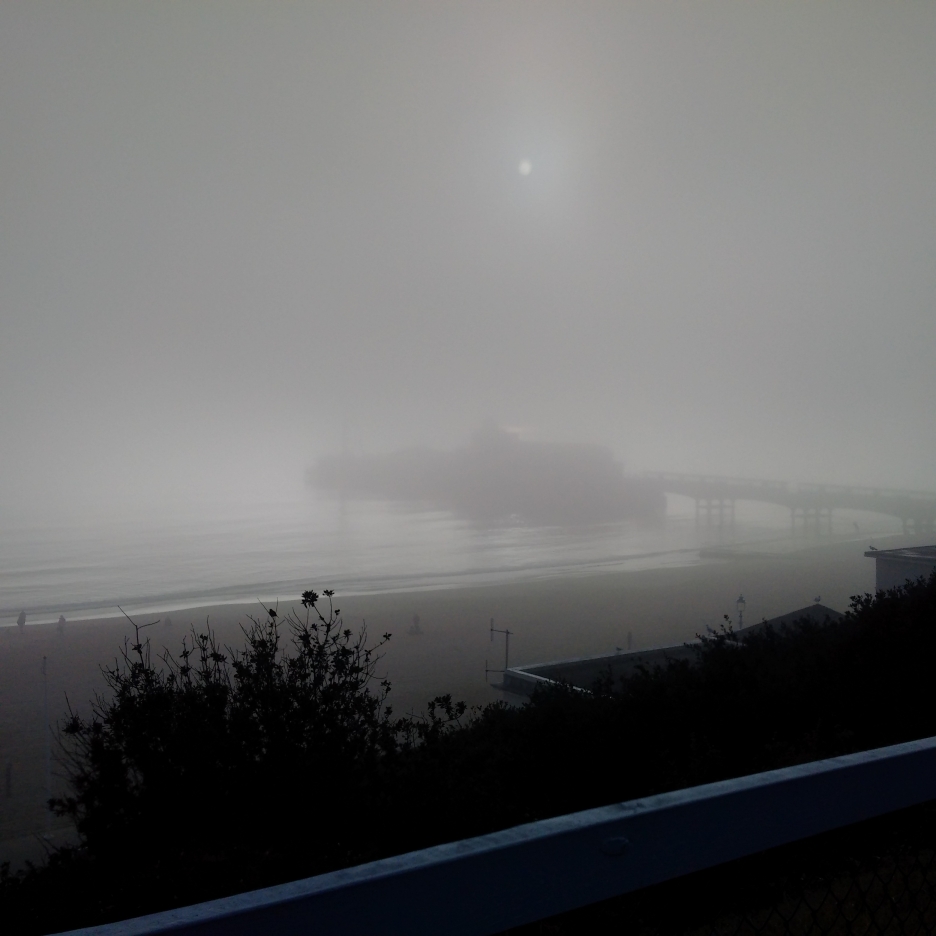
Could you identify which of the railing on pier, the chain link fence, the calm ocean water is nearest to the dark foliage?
the chain link fence

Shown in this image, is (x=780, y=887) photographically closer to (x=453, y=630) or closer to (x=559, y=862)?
(x=559, y=862)

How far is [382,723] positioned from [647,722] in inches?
107

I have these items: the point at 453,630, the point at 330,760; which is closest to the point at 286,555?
the point at 453,630

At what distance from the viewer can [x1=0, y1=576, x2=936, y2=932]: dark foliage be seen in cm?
412

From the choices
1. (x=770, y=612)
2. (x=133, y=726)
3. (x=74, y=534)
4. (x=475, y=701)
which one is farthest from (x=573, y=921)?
(x=74, y=534)

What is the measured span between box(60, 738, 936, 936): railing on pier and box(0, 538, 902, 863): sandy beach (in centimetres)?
1234

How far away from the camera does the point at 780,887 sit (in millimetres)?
3072

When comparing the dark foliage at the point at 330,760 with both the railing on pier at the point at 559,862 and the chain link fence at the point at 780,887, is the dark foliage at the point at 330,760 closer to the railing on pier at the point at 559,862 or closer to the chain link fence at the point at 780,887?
the chain link fence at the point at 780,887

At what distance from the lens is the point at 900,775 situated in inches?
72.4

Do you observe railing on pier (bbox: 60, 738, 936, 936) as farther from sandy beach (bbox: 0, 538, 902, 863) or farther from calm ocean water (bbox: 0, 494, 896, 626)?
calm ocean water (bbox: 0, 494, 896, 626)

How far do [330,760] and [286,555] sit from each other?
5550 centimetres

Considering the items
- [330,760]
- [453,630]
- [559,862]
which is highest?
[559,862]

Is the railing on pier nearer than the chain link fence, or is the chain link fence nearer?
the railing on pier

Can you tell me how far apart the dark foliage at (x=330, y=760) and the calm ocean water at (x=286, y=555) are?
35.3 meters
